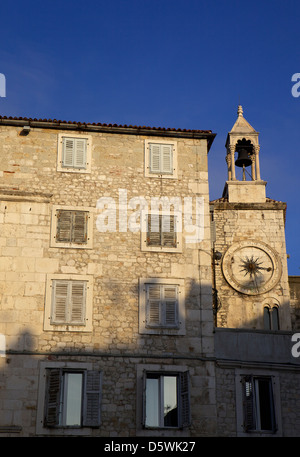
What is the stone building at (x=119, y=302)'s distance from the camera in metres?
20.5

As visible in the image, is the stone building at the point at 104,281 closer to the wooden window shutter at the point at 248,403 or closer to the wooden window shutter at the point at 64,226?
the wooden window shutter at the point at 64,226

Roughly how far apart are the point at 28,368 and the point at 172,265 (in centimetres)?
550

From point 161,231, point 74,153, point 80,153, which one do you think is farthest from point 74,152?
point 161,231

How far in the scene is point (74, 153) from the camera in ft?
77.7

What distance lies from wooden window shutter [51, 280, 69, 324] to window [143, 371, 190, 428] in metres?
3.08

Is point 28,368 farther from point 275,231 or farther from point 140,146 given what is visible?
point 275,231

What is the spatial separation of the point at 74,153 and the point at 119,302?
5.37 m

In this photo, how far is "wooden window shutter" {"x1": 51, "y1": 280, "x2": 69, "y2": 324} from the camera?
70.3 feet

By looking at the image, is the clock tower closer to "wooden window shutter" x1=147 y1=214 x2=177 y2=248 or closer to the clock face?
the clock face

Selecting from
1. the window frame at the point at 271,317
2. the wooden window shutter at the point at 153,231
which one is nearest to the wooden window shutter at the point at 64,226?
the wooden window shutter at the point at 153,231

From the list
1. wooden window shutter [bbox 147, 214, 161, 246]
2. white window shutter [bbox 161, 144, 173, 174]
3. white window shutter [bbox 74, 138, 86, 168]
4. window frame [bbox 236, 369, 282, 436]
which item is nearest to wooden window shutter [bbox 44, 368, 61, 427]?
wooden window shutter [bbox 147, 214, 161, 246]

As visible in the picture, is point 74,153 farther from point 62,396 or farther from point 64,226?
point 62,396

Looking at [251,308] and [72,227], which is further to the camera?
[251,308]
